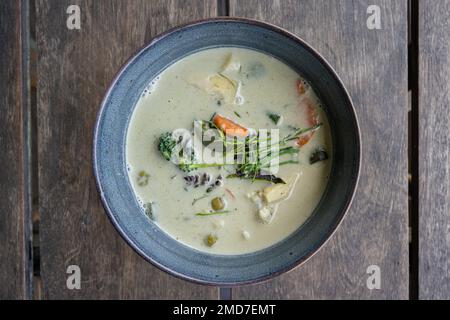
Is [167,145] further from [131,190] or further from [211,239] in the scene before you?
[211,239]

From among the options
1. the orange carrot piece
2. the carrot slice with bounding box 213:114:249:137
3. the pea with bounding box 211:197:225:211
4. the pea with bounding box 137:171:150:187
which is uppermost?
the orange carrot piece

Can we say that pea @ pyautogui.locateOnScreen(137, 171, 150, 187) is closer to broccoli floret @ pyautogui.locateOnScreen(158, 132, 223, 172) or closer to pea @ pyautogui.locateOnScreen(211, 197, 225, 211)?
broccoli floret @ pyautogui.locateOnScreen(158, 132, 223, 172)

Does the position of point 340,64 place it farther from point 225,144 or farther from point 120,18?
point 120,18

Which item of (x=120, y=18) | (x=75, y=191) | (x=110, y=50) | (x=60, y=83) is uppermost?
(x=120, y=18)

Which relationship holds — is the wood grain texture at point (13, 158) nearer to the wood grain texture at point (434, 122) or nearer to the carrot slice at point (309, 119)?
the carrot slice at point (309, 119)

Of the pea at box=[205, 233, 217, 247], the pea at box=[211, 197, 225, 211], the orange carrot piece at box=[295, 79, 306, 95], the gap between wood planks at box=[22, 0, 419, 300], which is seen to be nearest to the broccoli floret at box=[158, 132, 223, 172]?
the pea at box=[211, 197, 225, 211]
